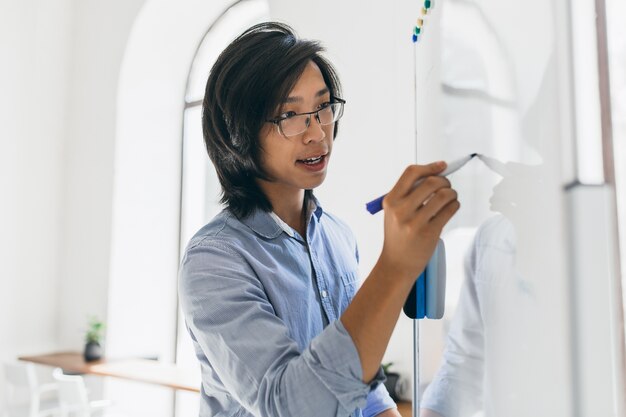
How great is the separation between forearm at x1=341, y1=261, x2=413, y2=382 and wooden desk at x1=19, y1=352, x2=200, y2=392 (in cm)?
173

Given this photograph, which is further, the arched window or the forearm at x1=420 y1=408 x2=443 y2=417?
the arched window

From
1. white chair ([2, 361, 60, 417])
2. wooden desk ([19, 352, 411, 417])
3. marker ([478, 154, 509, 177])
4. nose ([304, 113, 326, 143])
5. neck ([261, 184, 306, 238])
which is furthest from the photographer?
white chair ([2, 361, 60, 417])

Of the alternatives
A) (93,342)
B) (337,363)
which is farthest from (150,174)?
(337,363)

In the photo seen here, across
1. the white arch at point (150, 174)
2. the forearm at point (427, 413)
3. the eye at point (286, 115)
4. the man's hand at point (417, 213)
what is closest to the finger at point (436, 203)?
the man's hand at point (417, 213)

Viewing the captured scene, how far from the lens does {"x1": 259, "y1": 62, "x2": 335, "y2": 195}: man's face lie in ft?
2.55

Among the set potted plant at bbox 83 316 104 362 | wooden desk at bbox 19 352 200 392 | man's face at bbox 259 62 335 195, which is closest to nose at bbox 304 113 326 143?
man's face at bbox 259 62 335 195

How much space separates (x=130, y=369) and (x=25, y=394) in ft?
3.21

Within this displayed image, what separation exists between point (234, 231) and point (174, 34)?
2.82 m

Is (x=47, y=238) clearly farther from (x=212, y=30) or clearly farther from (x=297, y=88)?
A: (x=297, y=88)

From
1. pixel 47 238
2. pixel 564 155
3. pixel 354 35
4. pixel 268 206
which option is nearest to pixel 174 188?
pixel 47 238

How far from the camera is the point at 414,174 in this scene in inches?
18.7

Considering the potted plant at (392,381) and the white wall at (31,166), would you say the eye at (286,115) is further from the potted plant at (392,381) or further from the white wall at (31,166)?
the white wall at (31,166)

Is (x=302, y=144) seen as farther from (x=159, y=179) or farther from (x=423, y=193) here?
(x=159, y=179)

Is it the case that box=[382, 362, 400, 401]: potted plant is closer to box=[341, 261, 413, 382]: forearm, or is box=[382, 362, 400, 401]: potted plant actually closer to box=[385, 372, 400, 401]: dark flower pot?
box=[385, 372, 400, 401]: dark flower pot
